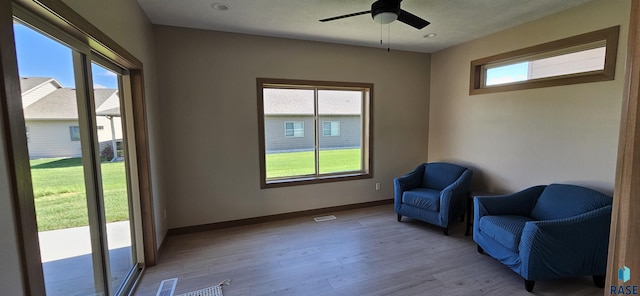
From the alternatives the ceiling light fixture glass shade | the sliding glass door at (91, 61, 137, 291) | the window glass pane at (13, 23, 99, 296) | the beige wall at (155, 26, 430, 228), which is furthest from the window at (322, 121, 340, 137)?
the window glass pane at (13, 23, 99, 296)

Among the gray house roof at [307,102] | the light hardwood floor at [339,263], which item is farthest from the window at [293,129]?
the light hardwood floor at [339,263]

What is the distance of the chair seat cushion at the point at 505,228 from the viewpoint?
2.33 m

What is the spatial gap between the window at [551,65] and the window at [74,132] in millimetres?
4414

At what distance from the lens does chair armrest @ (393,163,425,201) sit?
3.77 meters

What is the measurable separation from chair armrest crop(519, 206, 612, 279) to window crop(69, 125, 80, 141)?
343cm

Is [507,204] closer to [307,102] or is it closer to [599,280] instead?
[599,280]

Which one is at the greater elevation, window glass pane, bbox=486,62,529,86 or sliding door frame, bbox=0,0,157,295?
window glass pane, bbox=486,62,529,86

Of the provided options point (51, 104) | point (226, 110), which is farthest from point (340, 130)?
point (51, 104)

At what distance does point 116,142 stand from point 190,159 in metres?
1.17

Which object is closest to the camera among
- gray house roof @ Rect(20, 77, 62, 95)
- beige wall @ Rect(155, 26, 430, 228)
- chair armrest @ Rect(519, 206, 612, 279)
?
gray house roof @ Rect(20, 77, 62, 95)

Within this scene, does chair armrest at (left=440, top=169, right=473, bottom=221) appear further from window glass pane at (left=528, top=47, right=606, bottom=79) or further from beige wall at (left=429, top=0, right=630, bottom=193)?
window glass pane at (left=528, top=47, right=606, bottom=79)

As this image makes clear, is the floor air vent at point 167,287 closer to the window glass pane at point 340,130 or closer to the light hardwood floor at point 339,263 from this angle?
the light hardwood floor at point 339,263

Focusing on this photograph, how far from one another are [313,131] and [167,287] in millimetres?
2674

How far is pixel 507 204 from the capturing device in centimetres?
282
